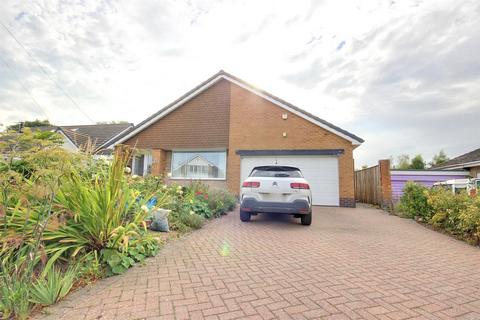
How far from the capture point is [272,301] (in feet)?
7.22

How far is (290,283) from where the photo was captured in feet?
8.52

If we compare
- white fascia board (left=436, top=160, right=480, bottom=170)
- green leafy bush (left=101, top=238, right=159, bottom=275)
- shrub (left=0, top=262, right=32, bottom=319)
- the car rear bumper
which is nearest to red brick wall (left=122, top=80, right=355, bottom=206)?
the car rear bumper

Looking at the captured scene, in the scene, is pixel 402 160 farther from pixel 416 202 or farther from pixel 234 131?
pixel 234 131

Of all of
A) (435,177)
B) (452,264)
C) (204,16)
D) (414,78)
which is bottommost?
(452,264)

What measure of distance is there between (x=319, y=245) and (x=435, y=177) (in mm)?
13359

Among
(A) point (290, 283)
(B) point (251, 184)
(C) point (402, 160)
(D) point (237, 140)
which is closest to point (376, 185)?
(D) point (237, 140)

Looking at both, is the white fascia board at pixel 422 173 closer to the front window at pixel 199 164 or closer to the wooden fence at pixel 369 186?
the wooden fence at pixel 369 186

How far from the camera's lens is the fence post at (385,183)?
9984 millimetres

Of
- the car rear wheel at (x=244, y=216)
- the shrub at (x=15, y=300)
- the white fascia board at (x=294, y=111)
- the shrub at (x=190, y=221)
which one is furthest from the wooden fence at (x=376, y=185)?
the shrub at (x=15, y=300)

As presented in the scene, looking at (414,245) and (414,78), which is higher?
(414,78)

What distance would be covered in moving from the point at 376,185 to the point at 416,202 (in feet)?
11.9

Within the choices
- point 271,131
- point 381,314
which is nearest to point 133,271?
point 381,314

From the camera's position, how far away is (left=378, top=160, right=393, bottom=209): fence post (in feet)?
32.8

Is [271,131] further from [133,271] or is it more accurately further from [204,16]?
[133,271]
